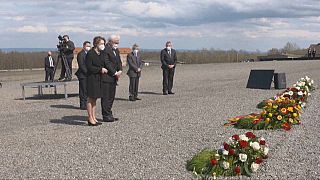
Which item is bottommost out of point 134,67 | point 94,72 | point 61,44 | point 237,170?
point 237,170

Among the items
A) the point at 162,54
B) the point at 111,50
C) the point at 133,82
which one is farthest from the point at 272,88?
the point at 111,50

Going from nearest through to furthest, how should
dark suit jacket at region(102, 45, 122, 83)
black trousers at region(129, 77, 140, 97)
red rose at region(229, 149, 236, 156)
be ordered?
red rose at region(229, 149, 236, 156), dark suit jacket at region(102, 45, 122, 83), black trousers at region(129, 77, 140, 97)

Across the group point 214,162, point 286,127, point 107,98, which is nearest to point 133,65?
point 107,98

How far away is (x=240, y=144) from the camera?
6180mm

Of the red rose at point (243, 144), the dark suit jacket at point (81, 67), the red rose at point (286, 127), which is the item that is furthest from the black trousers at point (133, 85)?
the red rose at point (243, 144)

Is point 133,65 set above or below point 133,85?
above

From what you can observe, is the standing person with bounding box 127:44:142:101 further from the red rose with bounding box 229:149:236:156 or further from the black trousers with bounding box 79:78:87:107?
the red rose with bounding box 229:149:236:156

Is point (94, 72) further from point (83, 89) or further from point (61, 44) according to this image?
point (61, 44)

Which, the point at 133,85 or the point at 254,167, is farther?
the point at 133,85

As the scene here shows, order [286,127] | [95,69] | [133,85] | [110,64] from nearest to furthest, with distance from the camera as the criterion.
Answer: [286,127] → [95,69] → [110,64] → [133,85]

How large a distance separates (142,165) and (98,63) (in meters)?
3.74

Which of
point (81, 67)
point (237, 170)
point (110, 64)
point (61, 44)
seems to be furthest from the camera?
point (61, 44)

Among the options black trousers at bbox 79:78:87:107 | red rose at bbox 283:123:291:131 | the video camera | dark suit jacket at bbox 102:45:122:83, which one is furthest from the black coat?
the video camera

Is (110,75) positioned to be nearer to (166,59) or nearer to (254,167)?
(254,167)
